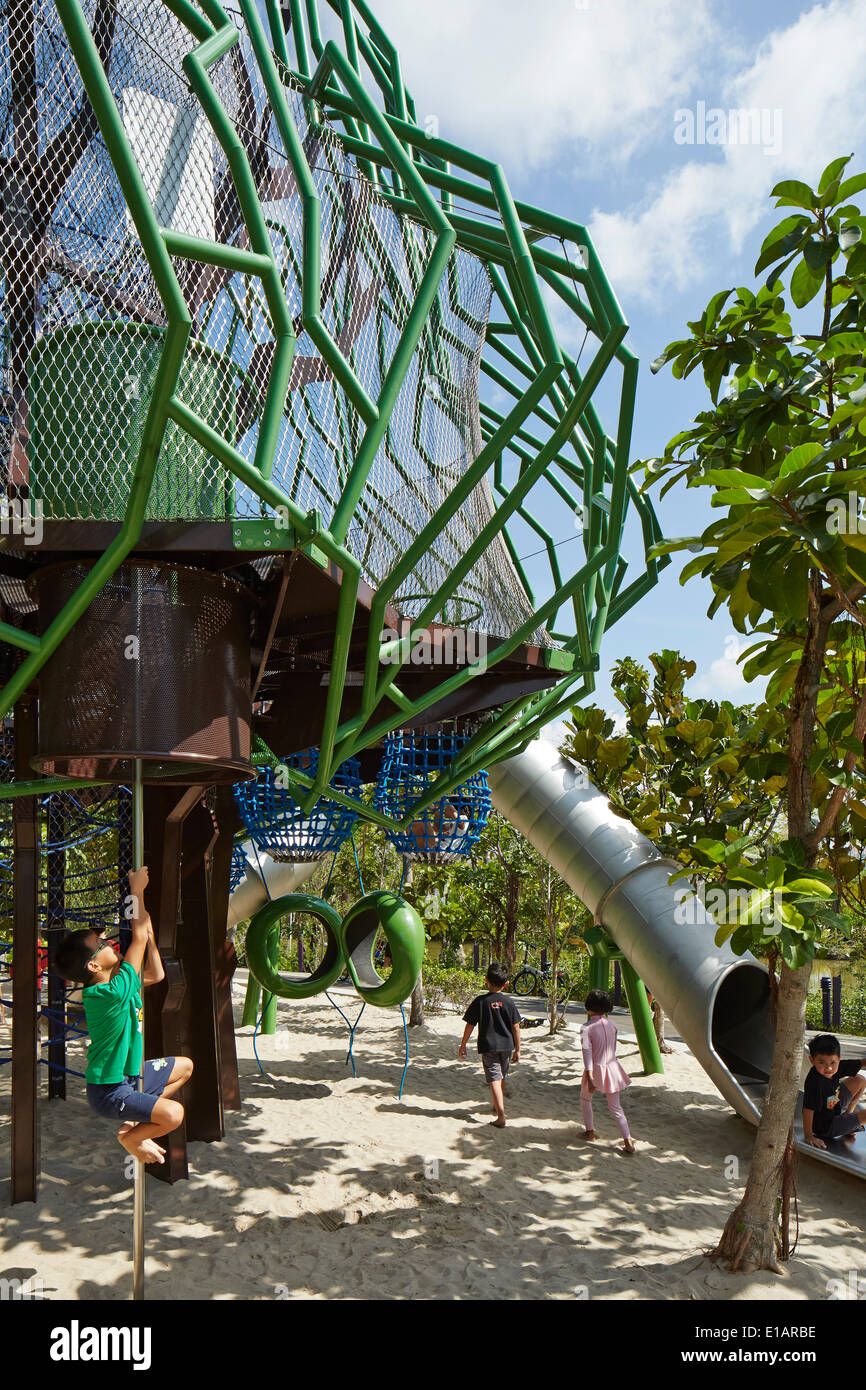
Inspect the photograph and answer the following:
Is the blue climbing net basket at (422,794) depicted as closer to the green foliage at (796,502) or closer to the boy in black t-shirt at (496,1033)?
the boy in black t-shirt at (496,1033)

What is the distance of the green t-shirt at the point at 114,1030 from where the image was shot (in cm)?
434

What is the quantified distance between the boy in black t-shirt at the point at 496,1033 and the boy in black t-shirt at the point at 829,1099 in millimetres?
2699

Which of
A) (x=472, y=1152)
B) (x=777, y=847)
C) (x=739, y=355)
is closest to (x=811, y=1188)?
(x=472, y=1152)

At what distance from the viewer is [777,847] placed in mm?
5492

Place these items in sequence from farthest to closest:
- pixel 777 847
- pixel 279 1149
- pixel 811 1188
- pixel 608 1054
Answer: pixel 608 1054 → pixel 279 1149 → pixel 811 1188 → pixel 777 847

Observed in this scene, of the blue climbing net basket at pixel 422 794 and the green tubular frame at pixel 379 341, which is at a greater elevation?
the green tubular frame at pixel 379 341

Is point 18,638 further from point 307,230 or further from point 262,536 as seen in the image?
point 307,230

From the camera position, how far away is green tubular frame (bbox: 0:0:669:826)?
13.2 ft

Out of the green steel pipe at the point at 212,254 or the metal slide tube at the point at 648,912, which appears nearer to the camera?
the green steel pipe at the point at 212,254

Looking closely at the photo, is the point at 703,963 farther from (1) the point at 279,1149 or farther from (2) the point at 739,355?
(2) the point at 739,355

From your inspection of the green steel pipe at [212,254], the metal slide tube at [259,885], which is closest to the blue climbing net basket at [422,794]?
the green steel pipe at [212,254]

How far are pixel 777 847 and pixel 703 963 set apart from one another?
389cm

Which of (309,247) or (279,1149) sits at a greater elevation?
(309,247)

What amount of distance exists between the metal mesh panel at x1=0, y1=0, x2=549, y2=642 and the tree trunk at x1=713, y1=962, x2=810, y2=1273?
3472mm
